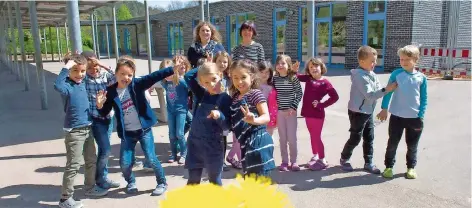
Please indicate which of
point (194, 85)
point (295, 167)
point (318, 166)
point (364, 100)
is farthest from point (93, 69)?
point (364, 100)

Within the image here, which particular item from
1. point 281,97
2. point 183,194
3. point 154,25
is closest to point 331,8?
point 281,97

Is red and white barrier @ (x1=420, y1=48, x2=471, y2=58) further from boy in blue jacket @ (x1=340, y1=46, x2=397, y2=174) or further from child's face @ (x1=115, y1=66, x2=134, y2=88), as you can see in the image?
child's face @ (x1=115, y1=66, x2=134, y2=88)

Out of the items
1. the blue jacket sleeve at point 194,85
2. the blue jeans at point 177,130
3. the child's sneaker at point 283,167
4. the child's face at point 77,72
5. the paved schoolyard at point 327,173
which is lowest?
the paved schoolyard at point 327,173

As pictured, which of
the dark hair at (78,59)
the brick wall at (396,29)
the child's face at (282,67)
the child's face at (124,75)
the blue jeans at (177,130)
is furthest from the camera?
the brick wall at (396,29)

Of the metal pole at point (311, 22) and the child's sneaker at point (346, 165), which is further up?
the metal pole at point (311, 22)

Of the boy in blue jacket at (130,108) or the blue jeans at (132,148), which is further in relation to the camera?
the blue jeans at (132,148)

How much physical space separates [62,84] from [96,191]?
1.13 m

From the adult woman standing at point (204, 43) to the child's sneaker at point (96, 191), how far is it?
1.75 m

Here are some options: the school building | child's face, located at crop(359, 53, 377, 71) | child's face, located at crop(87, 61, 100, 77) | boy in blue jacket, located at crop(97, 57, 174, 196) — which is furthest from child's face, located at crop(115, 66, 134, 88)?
the school building

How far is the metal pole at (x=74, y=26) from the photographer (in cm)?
505

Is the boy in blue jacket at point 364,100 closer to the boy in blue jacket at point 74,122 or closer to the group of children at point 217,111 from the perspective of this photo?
the group of children at point 217,111

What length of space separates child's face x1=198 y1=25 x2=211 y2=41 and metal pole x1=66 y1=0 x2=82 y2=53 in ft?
5.02

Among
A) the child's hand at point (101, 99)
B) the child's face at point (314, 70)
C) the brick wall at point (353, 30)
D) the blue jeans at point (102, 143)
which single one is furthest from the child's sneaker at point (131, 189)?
the brick wall at point (353, 30)

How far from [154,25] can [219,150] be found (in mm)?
31716
